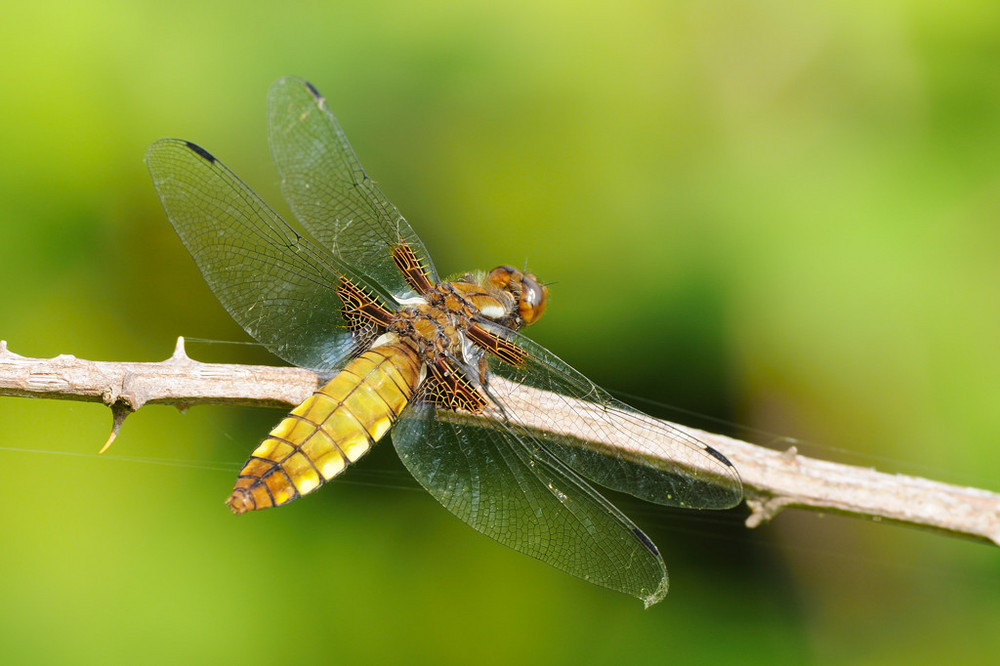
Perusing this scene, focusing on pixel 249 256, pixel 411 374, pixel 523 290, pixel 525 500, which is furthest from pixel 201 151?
pixel 525 500

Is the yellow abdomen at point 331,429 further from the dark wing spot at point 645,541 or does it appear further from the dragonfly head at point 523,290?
the dark wing spot at point 645,541

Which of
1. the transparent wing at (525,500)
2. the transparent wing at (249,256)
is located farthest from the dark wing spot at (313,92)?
the transparent wing at (525,500)

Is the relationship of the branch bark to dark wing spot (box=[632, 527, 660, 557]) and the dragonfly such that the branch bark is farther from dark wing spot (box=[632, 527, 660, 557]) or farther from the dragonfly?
dark wing spot (box=[632, 527, 660, 557])

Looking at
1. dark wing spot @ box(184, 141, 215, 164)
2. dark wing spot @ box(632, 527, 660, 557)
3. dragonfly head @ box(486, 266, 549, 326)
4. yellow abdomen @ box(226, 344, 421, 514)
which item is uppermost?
dragonfly head @ box(486, 266, 549, 326)

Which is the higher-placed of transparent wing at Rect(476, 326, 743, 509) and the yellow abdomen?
transparent wing at Rect(476, 326, 743, 509)

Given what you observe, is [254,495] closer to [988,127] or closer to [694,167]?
[694,167]

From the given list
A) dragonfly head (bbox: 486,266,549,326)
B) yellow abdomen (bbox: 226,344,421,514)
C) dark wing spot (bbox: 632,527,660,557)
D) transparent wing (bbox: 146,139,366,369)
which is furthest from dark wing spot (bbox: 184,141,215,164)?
dark wing spot (bbox: 632,527,660,557)

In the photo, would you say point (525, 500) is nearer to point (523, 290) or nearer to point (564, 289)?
point (523, 290)
